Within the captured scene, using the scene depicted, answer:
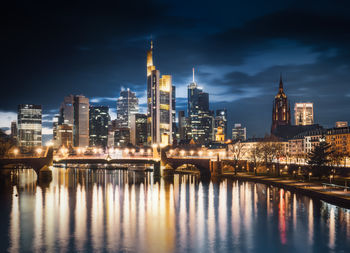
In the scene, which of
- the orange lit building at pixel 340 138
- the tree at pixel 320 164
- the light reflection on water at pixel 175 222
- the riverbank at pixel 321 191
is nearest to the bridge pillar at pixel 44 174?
the light reflection on water at pixel 175 222

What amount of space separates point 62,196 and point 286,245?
177 feet

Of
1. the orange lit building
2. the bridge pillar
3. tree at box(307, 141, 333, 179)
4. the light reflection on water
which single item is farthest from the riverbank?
the orange lit building

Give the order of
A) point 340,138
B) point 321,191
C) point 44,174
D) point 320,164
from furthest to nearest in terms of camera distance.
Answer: point 340,138, point 44,174, point 320,164, point 321,191

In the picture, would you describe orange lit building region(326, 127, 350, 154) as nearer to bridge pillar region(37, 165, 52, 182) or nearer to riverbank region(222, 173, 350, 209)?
riverbank region(222, 173, 350, 209)

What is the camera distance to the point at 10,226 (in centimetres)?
5419

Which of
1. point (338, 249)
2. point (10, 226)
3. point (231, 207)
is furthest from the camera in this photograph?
point (231, 207)

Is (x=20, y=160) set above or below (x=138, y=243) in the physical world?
above

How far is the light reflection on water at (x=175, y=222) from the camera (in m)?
44.4

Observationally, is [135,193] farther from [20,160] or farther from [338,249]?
[338,249]

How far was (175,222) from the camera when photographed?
5712 centimetres

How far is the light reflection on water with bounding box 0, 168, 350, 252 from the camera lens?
4438 centimetres

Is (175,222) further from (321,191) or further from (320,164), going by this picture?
(320,164)

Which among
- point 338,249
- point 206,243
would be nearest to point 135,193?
point 206,243

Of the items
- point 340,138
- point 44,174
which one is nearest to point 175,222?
point 44,174
